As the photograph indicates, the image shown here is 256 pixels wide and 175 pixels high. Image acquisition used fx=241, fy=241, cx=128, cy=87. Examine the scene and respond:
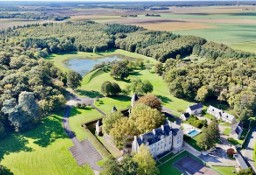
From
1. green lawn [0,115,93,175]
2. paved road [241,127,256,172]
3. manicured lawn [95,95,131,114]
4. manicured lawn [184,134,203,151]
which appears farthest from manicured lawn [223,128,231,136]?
green lawn [0,115,93,175]

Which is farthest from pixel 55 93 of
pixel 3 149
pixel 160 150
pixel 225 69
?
pixel 225 69

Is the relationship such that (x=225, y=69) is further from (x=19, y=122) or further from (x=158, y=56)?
(x=19, y=122)

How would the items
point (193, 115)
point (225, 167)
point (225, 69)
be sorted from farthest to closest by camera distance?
point (225, 69) < point (193, 115) < point (225, 167)

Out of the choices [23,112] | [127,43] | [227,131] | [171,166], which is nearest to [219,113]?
[227,131]

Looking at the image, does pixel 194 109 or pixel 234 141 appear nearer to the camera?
pixel 234 141

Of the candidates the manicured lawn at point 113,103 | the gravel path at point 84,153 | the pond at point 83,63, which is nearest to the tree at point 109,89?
the manicured lawn at point 113,103

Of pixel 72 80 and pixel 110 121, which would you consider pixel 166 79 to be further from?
pixel 110 121
